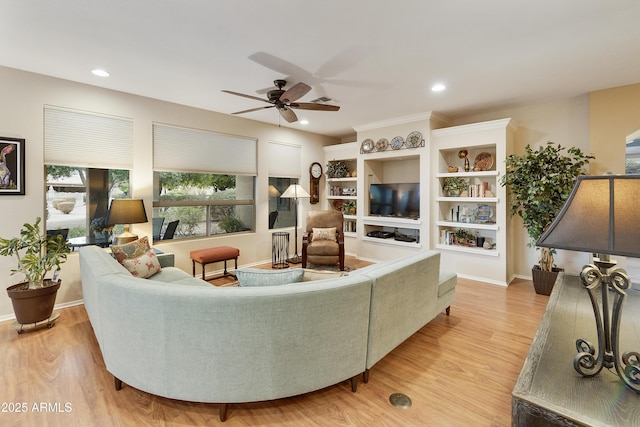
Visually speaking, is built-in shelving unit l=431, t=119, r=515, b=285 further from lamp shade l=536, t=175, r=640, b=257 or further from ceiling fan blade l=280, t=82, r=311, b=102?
lamp shade l=536, t=175, r=640, b=257

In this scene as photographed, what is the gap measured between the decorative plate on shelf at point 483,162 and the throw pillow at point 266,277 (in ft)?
13.1

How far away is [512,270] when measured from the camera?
463 cm

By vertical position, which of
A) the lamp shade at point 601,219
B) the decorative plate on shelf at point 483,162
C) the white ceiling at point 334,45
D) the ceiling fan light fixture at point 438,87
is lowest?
the lamp shade at point 601,219

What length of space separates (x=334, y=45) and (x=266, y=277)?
215cm

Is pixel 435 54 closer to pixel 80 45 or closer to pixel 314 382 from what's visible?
pixel 314 382

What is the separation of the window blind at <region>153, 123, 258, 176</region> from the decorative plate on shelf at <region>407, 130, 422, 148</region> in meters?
2.79

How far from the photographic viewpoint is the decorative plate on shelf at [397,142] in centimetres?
516

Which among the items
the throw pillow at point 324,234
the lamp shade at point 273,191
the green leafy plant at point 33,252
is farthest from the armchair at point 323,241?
the green leafy plant at point 33,252

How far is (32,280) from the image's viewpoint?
9.44 ft

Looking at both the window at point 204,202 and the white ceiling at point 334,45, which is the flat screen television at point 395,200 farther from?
the window at point 204,202

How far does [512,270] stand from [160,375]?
4988mm

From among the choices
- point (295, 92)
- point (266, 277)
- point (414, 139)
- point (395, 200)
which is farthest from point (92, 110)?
point (395, 200)

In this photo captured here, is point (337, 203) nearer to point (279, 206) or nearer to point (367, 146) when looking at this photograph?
point (279, 206)

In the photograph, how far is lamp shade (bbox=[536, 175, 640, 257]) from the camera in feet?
2.97
